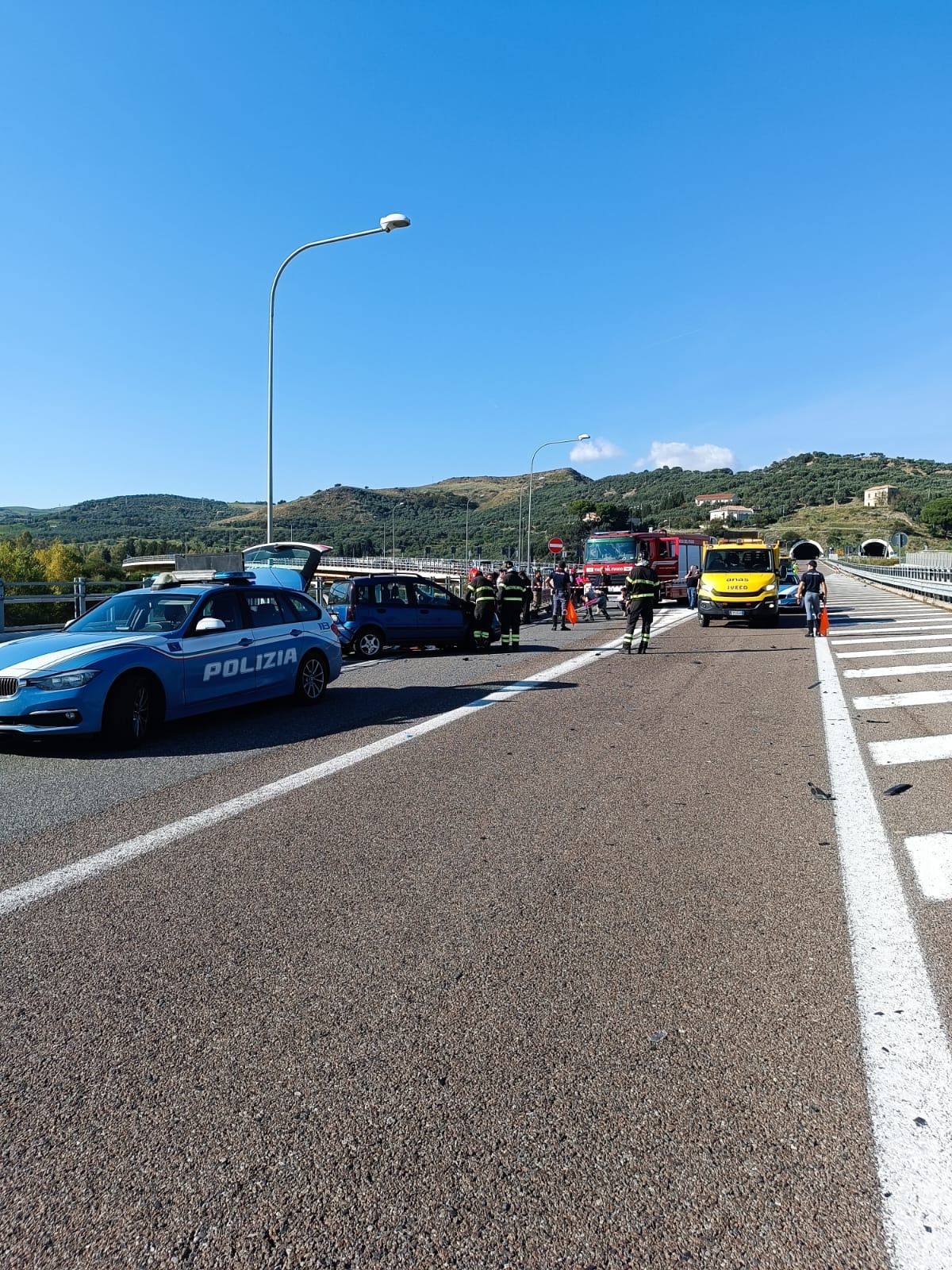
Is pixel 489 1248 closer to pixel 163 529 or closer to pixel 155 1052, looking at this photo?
pixel 155 1052

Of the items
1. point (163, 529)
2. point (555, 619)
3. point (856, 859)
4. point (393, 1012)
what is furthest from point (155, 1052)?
point (163, 529)

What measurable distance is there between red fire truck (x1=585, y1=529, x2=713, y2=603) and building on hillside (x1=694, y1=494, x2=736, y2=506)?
11839cm

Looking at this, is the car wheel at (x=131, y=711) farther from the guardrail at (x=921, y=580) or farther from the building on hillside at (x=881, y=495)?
the building on hillside at (x=881, y=495)

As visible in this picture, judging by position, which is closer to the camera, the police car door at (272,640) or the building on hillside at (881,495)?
the police car door at (272,640)

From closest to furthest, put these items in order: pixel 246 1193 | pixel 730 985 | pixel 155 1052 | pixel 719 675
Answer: pixel 246 1193 → pixel 155 1052 → pixel 730 985 → pixel 719 675

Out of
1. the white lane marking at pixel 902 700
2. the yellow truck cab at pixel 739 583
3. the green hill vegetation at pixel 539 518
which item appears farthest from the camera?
the green hill vegetation at pixel 539 518

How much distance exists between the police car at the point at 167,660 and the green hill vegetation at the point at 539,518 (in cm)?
6468

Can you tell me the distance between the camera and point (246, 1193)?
8.02 ft

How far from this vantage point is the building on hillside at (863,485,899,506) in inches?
5422

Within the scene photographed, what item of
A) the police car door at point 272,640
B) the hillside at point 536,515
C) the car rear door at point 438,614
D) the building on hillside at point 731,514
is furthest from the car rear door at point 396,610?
the building on hillside at point 731,514

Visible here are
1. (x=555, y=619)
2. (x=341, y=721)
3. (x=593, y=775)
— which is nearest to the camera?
(x=593, y=775)

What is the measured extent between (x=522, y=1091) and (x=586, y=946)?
118 cm

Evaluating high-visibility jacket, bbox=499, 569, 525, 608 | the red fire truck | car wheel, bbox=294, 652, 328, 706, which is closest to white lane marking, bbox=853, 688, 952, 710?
car wheel, bbox=294, 652, 328, 706

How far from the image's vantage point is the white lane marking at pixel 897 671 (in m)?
13.8
